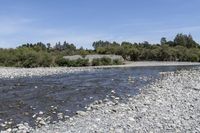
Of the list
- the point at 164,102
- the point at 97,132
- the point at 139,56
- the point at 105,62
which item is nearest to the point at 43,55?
the point at 105,62

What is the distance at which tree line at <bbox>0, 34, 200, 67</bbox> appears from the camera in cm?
9381

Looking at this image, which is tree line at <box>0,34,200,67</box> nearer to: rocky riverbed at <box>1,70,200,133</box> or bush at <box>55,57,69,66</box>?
bush at <box>55,57,69,66</box>

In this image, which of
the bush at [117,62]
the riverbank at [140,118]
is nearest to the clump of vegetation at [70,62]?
the bush at [117,62]

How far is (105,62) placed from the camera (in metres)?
102

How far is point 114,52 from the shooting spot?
129375 mm

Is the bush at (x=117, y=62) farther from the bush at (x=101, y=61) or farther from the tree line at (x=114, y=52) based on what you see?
the tree line at (x=114, y=52)

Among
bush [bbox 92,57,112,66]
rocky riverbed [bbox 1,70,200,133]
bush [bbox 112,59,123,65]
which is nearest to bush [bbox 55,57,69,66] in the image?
bush [bbox 92,57,112,66]

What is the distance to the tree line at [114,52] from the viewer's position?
9381 centimetres

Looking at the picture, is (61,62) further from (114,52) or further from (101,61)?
(114,52)

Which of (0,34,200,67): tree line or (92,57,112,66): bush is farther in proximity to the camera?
(92,57,112,66): bush

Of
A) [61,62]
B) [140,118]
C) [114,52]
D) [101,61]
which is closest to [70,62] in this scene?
[61,62]

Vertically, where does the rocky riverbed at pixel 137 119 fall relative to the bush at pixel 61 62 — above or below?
below

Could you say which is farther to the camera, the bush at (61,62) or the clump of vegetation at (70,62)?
the bush at (61,62)

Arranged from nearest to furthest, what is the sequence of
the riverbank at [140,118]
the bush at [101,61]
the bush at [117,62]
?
the riverbank at [140,118] < the bush at [101,61] < the bush at [117,62]
